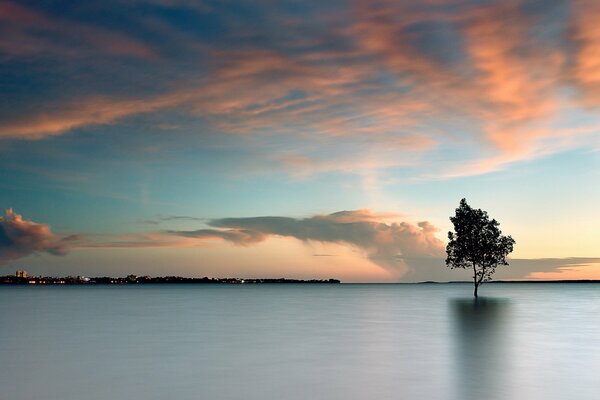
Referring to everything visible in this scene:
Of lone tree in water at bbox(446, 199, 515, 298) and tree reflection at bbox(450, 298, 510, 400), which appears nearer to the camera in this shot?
tree reflection at bbox(450, 298, 510, 400)

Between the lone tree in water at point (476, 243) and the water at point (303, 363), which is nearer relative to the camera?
the water at point (303, 363)

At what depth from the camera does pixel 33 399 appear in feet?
77.6

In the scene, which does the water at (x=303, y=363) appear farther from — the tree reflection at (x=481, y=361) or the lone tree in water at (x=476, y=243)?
the lone tree in water at (x=476, y=243)

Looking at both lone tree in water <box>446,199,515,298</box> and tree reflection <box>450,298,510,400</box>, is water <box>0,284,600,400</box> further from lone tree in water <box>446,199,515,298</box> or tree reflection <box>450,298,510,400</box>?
lone tree in water <box>446,199,515,298</box>

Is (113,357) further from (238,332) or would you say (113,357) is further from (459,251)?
(459,251)

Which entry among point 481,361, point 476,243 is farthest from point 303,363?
point 476,243

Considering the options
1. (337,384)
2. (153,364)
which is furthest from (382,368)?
(153,364)

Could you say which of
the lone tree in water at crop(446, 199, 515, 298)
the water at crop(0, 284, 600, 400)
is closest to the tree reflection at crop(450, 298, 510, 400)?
the water at crop(0, 284, 600, 400)

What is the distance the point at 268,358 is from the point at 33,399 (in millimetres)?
13693

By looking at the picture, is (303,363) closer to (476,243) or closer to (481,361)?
(481,361)

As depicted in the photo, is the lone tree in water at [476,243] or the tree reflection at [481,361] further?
the lone tree in water at [476,243]

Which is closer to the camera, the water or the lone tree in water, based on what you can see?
the water

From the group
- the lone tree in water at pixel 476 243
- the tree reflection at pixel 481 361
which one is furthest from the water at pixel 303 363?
the lone tree in water at pixel 476 243

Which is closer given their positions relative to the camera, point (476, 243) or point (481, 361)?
point (481, 361)
